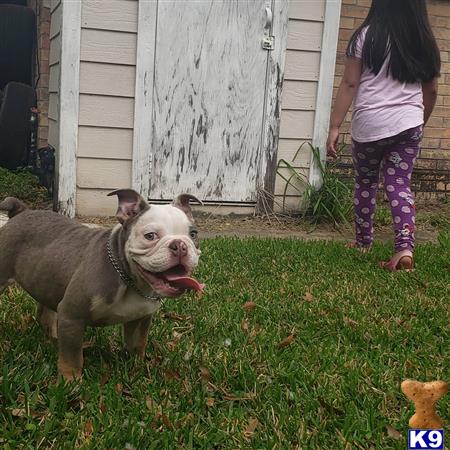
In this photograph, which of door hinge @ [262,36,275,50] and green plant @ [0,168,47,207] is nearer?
door hinge @ [262,36,275,50]

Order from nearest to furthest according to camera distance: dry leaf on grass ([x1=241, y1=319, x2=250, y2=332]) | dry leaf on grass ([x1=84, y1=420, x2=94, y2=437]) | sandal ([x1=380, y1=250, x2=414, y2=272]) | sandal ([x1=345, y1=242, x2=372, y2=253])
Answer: dry leaf on grass ([x1=84, y1=420, x2=94, y2=437]) < dry leaf on grass ([x1=241, y1=319, x2=250, y2=332]) < sandal ([x1=380, y1=250, x2=414, y2=272]) < sandal ([x1=345, y1=242, x2=372, y2=253])

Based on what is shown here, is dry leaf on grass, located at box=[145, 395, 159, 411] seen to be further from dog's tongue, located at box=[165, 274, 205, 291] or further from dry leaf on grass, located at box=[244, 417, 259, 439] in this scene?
dog's tongue, located at box=[165, 274, 205, 291]

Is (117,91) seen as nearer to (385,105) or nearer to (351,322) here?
(385,105)

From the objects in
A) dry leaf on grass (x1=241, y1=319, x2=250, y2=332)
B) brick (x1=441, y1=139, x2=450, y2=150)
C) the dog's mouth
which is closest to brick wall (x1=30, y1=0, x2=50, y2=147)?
brick (x1=441, y1=139, x2=450, y2=150)

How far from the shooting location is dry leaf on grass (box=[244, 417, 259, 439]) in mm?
2100

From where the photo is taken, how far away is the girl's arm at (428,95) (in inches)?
183

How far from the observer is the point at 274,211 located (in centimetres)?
618

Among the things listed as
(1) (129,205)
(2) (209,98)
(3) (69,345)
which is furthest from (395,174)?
(3) (69,345)

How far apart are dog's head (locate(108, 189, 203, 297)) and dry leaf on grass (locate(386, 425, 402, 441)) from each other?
79 cm

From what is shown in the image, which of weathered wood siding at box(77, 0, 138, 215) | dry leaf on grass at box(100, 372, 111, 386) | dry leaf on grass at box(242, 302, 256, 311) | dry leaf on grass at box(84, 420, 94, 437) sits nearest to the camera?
dry leaf on grass at box(84, 420, 94, 437)

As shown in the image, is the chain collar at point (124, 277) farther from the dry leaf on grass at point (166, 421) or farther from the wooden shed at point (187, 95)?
the wooden shed at point (187, 95)

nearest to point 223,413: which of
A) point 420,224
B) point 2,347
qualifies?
point 2,347

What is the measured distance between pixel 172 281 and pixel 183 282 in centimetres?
4

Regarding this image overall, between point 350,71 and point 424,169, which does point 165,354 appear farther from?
point 424,169
